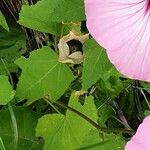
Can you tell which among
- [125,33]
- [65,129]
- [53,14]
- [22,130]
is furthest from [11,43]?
[125,33]

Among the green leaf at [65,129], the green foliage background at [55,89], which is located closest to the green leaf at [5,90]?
the green foliage background at [55,89]

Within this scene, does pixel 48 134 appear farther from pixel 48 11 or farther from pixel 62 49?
pixel 48 11

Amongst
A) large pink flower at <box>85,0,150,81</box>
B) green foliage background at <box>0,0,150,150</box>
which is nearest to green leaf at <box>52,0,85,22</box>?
green foliage background at <box>0,0,150,150</box>

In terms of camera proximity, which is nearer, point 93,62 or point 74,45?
point 93,62

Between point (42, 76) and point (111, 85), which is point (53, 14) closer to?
point (42, 76)

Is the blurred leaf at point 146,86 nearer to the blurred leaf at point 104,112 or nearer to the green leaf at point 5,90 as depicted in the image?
the blurred leaf at point 104,112

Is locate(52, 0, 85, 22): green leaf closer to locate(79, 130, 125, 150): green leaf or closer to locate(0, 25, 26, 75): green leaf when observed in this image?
locate(79, 130, 125, 150): green leaf

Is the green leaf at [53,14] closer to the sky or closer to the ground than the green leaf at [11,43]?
closer to the sky
